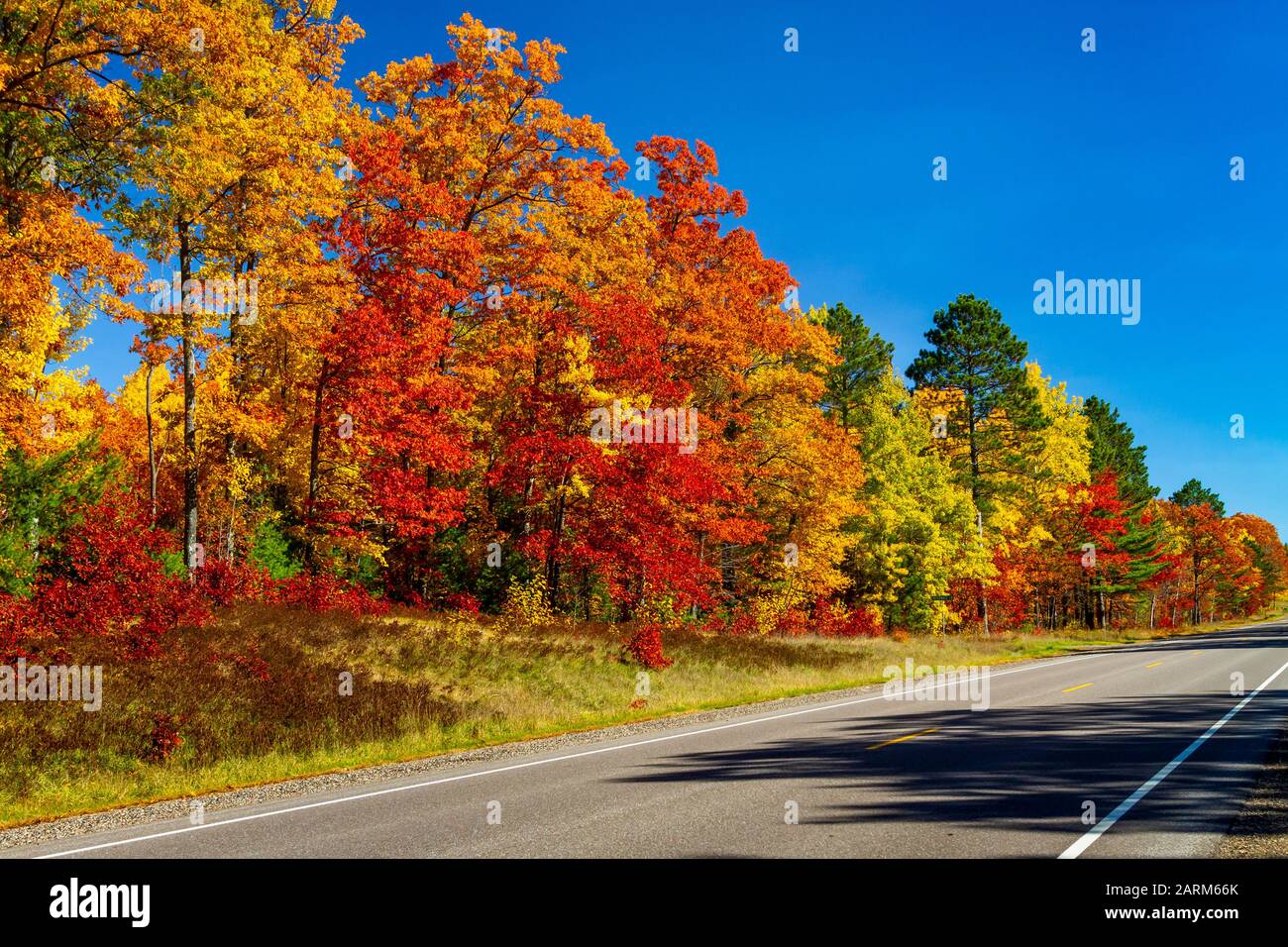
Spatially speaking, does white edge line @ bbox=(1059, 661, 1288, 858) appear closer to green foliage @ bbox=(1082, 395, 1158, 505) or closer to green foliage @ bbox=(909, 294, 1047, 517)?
green foliage @ bbox=(909, 294, 1047, 517)

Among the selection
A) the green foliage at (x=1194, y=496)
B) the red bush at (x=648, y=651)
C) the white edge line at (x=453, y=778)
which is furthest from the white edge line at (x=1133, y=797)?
the green foliage at (x=1194, y=496)

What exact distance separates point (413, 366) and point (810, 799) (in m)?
17.5

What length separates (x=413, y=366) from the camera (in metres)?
22.6

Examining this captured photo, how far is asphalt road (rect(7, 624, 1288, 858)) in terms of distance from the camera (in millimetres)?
7035

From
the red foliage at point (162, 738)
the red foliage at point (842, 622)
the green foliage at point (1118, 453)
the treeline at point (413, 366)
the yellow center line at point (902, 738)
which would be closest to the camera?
the red foliage at point (162, 738)

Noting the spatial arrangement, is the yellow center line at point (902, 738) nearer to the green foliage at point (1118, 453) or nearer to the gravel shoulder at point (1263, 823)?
the gravel shoulder at point (1263, 823)

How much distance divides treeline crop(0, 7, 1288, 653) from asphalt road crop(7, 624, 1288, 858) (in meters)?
7.40

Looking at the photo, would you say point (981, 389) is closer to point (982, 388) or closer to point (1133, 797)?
point (982, 388)

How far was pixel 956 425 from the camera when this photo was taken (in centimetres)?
4719

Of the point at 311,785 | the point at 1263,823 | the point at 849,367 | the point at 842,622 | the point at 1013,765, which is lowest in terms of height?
the point at 842,622

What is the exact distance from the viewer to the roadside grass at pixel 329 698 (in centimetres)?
1115

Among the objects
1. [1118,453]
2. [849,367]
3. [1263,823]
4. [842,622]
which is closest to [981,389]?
[849,367]

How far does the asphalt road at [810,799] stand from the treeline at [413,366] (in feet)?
24.3
